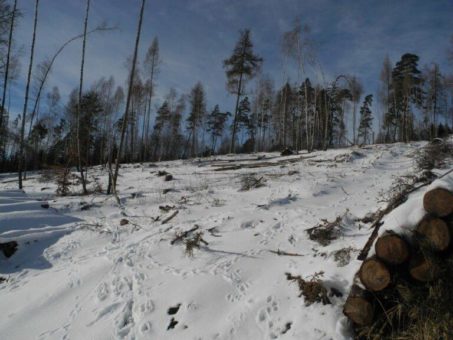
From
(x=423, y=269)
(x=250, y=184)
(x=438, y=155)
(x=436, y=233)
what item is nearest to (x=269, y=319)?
(x=423, y=269)

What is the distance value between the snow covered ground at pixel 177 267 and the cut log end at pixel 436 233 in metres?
0.87

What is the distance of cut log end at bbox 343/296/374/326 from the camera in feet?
9.10

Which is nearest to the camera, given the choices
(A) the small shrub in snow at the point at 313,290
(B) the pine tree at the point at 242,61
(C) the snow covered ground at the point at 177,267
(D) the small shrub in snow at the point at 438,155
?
(A) the small shrub in snow at the point at 313,290

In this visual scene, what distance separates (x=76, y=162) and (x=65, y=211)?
3.99 metres

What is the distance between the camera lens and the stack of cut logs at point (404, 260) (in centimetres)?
279

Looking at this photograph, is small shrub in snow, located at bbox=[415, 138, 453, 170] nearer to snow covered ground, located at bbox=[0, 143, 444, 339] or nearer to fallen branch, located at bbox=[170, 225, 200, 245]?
snow covered ground, located at bbox=[0, 143, 444, 339]

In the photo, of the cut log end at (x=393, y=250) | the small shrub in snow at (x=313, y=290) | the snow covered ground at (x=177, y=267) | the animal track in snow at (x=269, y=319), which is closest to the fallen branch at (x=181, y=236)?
the snow covered ground at (x=177, y=267)

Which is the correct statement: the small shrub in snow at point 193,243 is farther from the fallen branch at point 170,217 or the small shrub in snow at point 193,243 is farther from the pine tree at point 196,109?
the pine tree at point 196,109

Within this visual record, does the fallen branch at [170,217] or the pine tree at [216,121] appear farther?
the pine tree at [216,121]

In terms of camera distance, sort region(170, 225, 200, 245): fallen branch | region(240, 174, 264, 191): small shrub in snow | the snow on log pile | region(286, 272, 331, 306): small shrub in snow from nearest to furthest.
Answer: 1. the snow on log pile
2. region(286, 272, 331, 306): small shrub in snow
3. region(170, 225, 200, 245): fallen branch
4. region(240, 174, 264, 191): small shrub in snow

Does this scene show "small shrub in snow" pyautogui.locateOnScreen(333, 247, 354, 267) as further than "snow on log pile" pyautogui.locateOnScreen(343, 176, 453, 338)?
Yes

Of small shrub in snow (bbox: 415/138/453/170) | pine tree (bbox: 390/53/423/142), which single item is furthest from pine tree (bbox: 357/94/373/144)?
small shrub in snow (bbox: 415/138/453/170)

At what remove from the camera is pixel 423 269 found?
2775 mm

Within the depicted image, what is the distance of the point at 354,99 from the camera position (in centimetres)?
3030
